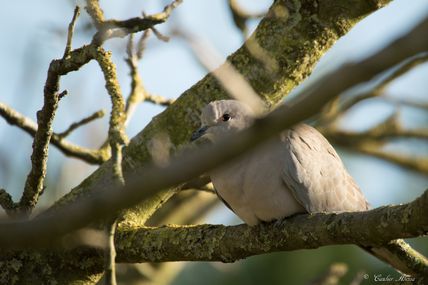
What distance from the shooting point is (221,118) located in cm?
473

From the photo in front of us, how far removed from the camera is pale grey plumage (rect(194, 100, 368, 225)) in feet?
14.5

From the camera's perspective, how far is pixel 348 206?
16.0ft

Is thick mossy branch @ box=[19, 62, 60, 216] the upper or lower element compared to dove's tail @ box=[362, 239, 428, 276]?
upper

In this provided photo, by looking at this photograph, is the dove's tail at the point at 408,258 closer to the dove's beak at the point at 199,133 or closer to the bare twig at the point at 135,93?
the dove's beak at the point at 199,133

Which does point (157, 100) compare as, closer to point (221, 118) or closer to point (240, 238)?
point (221, 118)

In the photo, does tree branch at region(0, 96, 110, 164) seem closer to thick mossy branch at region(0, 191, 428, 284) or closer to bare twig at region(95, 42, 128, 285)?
thick mossy branch at region(0, 191, 428, 284)

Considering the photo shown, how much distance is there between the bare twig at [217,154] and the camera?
1.87 metres

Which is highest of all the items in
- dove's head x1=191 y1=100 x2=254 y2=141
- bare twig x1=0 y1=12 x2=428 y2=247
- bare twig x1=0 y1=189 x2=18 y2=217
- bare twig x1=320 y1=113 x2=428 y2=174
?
bare twig x1=0 y1=189 x2=18 y2=217

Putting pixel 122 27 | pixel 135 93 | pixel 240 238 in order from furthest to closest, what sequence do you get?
1. pixel 135 93
2. pixel 240 238
3. pixel 122 27

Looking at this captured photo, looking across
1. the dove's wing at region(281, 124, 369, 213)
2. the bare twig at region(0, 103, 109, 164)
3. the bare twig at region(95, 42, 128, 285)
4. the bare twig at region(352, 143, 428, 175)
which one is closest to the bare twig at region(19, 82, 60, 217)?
the bare twig at region(95, 42, 128, 285)

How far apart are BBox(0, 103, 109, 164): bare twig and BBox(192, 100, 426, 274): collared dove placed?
32.0 inches

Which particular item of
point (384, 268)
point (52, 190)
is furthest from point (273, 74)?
point (384, 268)

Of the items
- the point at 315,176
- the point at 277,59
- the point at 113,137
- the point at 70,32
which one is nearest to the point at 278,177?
the point at 315,176

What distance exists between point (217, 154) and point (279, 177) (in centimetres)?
253
